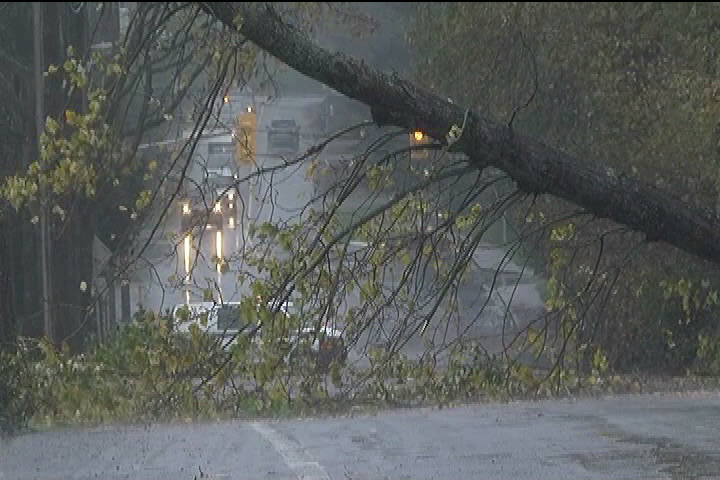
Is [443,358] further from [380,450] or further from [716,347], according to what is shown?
[716,347]

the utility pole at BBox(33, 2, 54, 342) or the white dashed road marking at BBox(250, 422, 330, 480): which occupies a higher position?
the utility pole at BBox(33, 2, 54, 342)

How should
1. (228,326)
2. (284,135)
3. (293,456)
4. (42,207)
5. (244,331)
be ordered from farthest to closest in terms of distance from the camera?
(284,135), (42,207), (228,326), (244,331), (293,456)

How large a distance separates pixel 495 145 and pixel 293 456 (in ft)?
7.07

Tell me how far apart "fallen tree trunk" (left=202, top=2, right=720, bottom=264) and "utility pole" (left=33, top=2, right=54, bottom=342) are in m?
1.42

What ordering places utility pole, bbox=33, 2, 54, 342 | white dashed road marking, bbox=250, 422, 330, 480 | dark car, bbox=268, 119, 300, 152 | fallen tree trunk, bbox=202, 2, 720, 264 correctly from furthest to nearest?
dark car, bbox=268, 119, 300, 152 < utility pole, bbox=33, 2, 54, 342 < fallen tree trunk, bbox=202, 2, 720, 264 < white dashed road marking, bbox=250, 422, 330, 480

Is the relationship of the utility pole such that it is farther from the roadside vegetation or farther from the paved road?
the paved road

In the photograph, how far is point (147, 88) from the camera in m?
9.43

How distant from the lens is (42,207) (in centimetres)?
920

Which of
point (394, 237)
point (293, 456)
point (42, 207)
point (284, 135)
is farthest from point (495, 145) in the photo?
point (42, 207)

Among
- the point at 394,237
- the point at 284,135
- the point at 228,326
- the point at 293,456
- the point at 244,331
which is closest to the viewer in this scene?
the point at 293,456

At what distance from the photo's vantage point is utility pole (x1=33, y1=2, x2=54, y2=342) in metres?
9.03

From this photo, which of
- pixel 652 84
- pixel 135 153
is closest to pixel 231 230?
pixel 135 153

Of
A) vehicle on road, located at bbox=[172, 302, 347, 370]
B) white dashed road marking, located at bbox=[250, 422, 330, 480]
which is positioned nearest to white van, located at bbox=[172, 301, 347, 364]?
vehicle on road, located at bbox=[172, 302, 347, 370]

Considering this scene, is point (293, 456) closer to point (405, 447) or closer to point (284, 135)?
point (405, 447)
